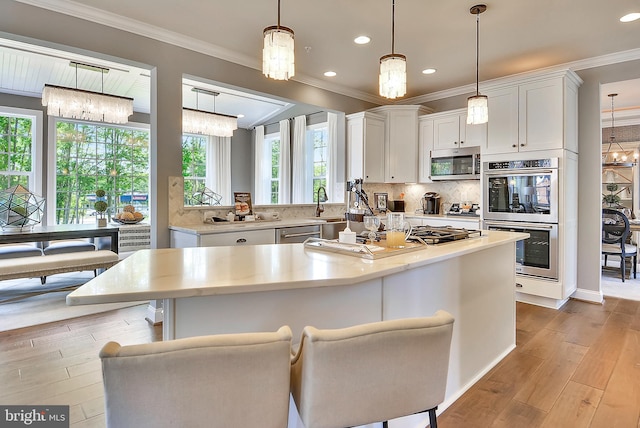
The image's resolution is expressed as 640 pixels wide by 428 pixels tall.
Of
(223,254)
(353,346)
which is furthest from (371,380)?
(223,254)

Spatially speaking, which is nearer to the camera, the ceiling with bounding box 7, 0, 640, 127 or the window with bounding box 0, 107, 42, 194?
the ceiling with bounding box 7, 0, 640, 127

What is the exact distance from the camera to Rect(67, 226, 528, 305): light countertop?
1.13m

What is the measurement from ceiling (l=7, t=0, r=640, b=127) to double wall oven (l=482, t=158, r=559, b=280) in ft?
3.97

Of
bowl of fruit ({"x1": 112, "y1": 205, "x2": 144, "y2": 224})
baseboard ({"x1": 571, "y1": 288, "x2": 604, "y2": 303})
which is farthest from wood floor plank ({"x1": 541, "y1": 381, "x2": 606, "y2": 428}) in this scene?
bowl of fruit ({"x1": 112, "y1": 205, "x2": 144, "y2": 224})

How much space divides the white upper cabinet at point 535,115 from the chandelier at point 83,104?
4.44m

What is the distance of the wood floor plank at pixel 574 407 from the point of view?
1.90m

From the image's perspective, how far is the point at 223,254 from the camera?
1.83 m

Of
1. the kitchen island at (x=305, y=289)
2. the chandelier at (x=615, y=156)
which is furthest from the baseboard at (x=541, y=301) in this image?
the chandelier at (x=615, y=156)

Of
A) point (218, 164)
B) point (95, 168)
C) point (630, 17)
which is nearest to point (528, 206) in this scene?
point (630, 17)

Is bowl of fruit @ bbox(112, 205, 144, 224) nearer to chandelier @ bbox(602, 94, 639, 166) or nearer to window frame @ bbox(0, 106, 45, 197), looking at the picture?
window frame @ bbox(0, 106, 45, 197)

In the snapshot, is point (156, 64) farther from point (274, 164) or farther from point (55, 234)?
point (274, 164)

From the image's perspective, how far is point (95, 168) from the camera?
6.10 m

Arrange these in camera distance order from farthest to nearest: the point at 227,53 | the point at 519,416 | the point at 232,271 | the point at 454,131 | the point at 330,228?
1. the point at 454,131
2. the point at 330,228
3. the point at 227,53
4. the point at 519,416
5. the point at 232,271

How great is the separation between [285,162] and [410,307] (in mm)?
5330
